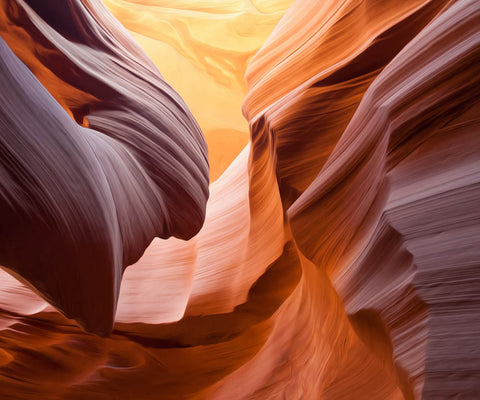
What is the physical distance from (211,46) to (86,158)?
2.64 meters

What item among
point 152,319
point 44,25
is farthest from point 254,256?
point 44,25

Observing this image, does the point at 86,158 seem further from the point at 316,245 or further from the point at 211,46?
the point at 211,46

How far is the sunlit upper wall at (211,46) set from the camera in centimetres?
354

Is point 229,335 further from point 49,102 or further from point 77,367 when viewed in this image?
point 49,102

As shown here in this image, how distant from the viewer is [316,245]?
5.01 feet

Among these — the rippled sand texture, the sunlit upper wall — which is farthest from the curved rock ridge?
the sunlit upper wall

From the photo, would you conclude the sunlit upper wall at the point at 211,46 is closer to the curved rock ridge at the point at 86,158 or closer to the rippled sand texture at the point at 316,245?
the rippled sand texture at the point at 316,245

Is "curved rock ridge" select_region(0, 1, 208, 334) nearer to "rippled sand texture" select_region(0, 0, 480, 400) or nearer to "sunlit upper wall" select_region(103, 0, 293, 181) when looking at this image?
"rippled sand texture" select_region(0, 0, 480, 400)

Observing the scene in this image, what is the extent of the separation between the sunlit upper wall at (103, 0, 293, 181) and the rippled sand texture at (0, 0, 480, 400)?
1057mm

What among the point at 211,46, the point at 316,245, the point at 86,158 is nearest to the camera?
the point at 86,158

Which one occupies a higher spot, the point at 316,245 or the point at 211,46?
the point at 211,46

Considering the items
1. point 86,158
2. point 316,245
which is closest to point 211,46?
point 316,245

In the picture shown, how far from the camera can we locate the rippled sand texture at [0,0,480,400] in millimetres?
1021

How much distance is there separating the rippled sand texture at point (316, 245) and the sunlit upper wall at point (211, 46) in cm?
106
